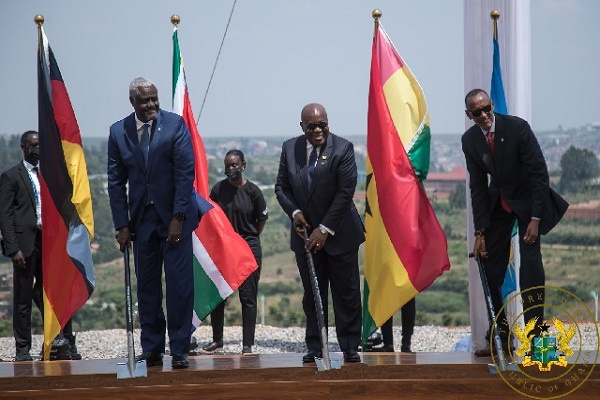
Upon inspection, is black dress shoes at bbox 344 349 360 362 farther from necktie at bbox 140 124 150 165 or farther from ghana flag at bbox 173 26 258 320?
ghana flag at bbox 173 26 258 320

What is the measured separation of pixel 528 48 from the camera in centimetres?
912

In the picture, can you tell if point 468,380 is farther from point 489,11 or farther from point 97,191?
point 97,191

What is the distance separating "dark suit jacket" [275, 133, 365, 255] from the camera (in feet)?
26.7

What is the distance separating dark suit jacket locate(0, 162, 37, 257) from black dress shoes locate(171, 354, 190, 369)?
2278 mm

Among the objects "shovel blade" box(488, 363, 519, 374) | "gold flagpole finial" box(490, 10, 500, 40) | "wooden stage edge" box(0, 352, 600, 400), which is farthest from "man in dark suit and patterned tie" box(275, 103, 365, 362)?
"gold flagpole finial" box(490, 10, 500, 40)

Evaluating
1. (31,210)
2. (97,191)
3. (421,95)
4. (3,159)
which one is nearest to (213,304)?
(31,210)

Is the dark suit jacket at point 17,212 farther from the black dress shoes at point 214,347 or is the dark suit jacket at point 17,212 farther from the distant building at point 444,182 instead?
the distant building at point 444,182

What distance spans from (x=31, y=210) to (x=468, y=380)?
164 inches

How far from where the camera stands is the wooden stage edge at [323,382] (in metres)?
7.23

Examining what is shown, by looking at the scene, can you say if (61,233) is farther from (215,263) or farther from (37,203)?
(215,263)

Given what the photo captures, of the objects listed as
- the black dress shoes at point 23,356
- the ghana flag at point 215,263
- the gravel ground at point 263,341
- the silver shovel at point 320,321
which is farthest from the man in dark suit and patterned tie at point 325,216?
the gravel ground at point 263,341

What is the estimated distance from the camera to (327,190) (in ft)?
26.9

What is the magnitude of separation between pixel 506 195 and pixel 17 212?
3.94 m

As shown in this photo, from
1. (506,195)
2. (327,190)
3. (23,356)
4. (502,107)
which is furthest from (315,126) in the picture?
(23,356)
